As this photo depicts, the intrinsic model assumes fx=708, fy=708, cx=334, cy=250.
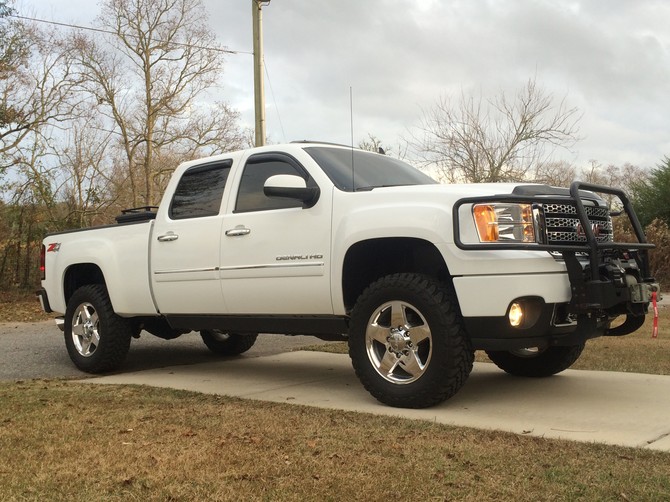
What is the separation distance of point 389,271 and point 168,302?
7.73ft

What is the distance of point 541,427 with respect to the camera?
4527mm

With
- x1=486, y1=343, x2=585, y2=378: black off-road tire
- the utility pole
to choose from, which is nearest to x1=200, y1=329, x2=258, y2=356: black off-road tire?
x1=486, y1=343, x2=585, y2=378: black off-road tire

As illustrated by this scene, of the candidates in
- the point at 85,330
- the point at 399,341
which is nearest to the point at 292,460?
the point at 399,341

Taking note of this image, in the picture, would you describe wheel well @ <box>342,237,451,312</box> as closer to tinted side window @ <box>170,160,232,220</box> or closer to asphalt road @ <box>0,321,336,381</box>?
tinted side window @ <box>170,160,232,220</box>

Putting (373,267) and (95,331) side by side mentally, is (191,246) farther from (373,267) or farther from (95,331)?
(373,267)

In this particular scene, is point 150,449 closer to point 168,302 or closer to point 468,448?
point 468,448

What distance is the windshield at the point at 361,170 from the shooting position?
582cm

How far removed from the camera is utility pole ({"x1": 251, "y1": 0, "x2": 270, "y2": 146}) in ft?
48.5

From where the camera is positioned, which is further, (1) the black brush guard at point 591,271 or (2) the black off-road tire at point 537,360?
(2) the black off-road tire at point 537,360

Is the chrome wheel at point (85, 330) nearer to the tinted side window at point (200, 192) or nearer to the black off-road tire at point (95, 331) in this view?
the black off-road tire at point (95, 331)

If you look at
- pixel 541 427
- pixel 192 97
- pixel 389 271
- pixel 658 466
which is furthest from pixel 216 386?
pixel 192 97

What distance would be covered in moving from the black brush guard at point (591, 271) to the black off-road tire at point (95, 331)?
4143 millimetres

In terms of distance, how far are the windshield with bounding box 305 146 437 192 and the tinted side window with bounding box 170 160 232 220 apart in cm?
104

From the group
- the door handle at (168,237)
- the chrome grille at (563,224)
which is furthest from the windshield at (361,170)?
the door handle at (168,237)
